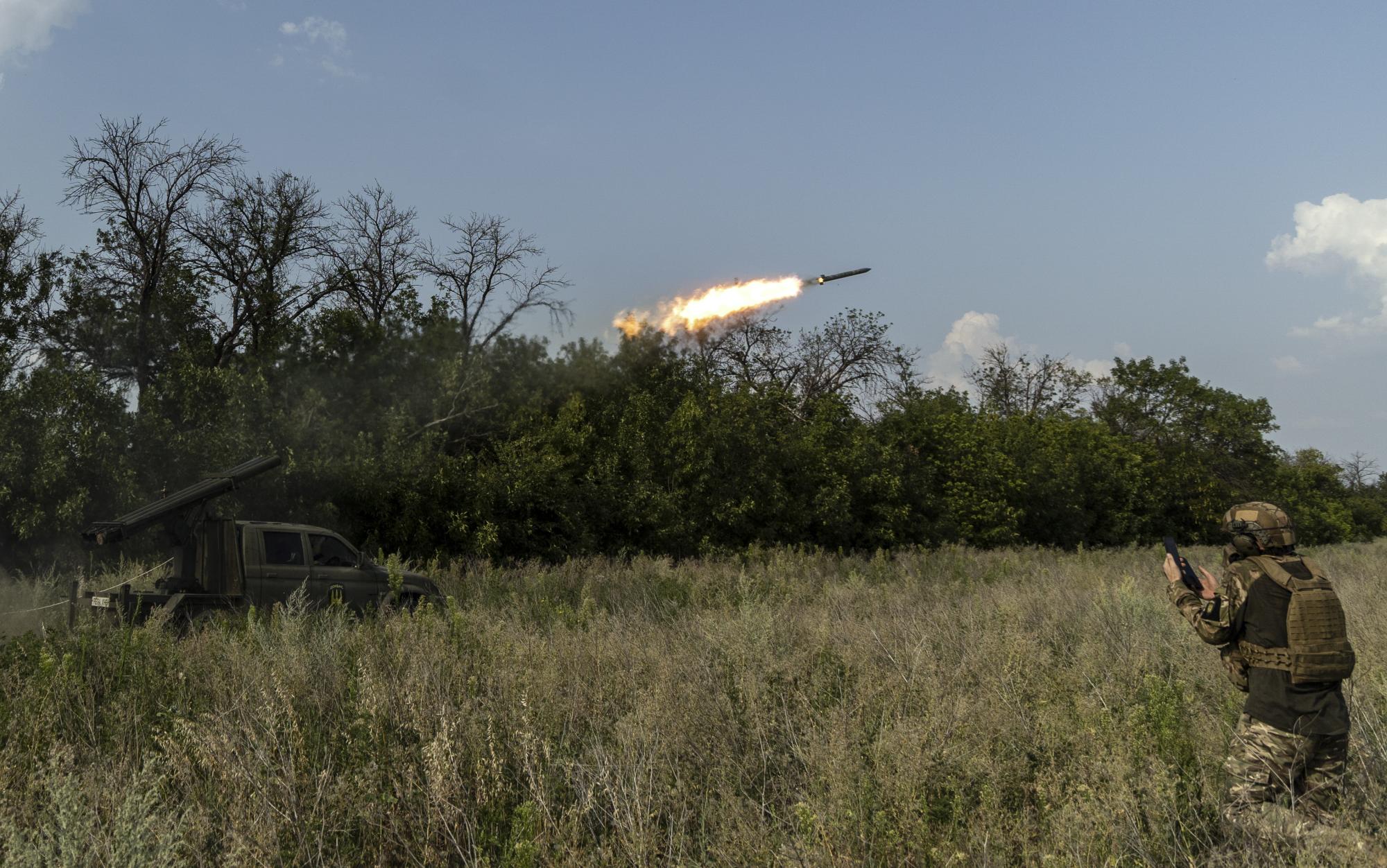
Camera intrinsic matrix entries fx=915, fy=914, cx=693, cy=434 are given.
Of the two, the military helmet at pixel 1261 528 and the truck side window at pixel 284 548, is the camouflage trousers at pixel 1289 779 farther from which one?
the truck side window at pixel 284 548

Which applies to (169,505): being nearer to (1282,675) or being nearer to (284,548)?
(284,548)

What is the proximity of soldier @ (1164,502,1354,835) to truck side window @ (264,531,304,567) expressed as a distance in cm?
976

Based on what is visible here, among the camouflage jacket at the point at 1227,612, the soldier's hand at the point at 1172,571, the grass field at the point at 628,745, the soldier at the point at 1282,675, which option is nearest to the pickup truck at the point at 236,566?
the grass field at the point at 628,745

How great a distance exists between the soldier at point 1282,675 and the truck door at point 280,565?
939 cm

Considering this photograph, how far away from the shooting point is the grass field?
404 cm

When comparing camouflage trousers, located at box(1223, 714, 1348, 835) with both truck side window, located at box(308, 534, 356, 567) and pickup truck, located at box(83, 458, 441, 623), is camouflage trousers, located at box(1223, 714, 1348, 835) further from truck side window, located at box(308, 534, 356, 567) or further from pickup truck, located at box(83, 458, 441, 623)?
truck side window, located at box(308, 534, 356, 567)

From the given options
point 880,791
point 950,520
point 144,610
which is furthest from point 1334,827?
point 950,520

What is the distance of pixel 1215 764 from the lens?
5059 mm

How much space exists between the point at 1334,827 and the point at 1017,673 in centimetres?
269

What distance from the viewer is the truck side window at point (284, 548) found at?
1080 centimetres

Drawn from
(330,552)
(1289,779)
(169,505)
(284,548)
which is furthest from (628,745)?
(330,552)

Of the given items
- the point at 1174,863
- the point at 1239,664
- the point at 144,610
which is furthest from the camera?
the point at 144,610

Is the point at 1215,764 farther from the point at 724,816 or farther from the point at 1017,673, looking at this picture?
the point at 724,816

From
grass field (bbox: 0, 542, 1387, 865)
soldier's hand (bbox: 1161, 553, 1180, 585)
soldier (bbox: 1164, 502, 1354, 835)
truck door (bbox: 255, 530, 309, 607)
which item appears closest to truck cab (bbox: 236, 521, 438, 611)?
truck door (bbox: 255, 530, 309, 607)
